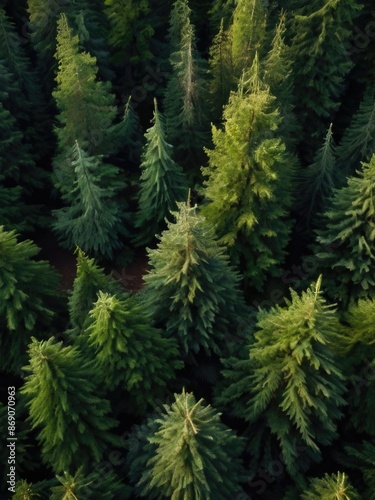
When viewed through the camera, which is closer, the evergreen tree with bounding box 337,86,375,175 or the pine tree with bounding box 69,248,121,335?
the pine tree with bounding box 69,248,121,335

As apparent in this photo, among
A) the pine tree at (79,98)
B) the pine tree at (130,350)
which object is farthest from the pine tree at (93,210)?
the pine tree at (130,350)

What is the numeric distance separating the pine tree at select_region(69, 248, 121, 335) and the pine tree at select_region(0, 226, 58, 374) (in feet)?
3.58

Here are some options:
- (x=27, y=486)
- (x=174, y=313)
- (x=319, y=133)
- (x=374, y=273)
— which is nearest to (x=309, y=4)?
(x=319, y=133)

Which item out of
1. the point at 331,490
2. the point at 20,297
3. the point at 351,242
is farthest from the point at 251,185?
the point at 331,490

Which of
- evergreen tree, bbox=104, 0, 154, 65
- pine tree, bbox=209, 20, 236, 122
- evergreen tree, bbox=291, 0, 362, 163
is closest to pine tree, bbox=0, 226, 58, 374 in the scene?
pine tree, bbox=209, 20, 236, 122

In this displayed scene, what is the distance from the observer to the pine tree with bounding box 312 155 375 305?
1925 cm

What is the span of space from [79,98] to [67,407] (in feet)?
47.0

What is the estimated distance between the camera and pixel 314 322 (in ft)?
44.6

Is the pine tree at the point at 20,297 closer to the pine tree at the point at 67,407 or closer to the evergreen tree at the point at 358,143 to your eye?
the pine tree at the point at 67,407

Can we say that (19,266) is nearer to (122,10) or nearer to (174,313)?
(174,313)

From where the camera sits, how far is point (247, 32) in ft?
79.0

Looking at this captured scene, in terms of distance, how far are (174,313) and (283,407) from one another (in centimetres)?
484

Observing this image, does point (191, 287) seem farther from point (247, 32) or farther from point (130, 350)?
point (247, 32)

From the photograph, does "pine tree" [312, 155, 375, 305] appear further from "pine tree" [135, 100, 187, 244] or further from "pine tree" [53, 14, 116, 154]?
"pine tree" [53, 14, 116, 154]
